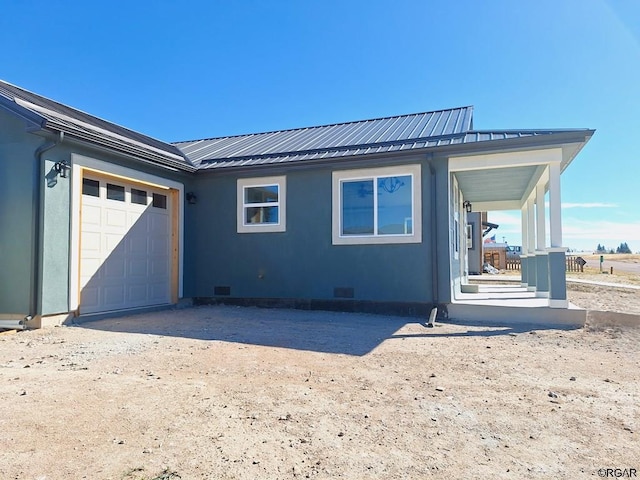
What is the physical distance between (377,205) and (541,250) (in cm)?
462

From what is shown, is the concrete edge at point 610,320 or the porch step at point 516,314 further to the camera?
the porch step at point 516,314

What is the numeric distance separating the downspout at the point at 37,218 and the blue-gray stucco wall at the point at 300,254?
133 inches

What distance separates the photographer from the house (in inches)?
257

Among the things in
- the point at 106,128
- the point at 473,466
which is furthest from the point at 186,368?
the point at 106,128

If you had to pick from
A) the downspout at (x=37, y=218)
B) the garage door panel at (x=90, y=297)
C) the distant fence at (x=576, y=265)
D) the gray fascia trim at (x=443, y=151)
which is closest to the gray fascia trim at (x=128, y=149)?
the downspout at (x=37, y=218)

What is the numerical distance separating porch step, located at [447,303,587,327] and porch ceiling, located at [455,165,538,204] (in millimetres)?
3000

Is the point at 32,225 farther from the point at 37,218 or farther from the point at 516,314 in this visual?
the point at 516,314

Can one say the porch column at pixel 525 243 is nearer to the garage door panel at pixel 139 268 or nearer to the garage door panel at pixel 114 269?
the garage door panel at pixel 139 268

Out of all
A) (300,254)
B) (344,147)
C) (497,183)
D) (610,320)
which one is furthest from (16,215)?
(497,183)

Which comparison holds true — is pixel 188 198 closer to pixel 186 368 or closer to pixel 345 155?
pixel 345 155

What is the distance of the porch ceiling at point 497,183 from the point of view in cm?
917

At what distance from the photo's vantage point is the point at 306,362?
441cm

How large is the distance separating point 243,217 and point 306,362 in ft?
17.7

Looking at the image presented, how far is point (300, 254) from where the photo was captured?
867cm
